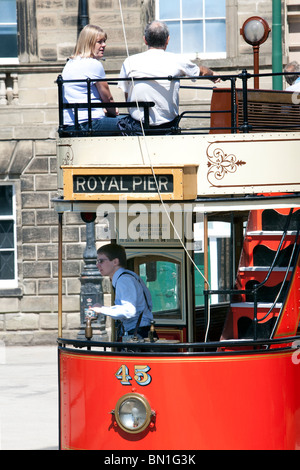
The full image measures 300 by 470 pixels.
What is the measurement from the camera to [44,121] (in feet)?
59.4

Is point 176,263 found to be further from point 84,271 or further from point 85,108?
point 84,271

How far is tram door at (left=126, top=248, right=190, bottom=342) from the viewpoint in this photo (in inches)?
336

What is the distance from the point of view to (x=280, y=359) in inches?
293

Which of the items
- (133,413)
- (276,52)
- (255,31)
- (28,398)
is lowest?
(28,398)

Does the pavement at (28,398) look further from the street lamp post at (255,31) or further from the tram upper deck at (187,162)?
the street lamp post at (255,31)

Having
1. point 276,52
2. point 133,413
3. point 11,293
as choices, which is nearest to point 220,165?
point 133,413

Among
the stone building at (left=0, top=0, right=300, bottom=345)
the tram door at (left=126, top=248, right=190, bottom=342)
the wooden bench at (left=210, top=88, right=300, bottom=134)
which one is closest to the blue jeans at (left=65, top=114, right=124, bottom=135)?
the wooden bench at (left=210, top=88, right=300, bottom=134)

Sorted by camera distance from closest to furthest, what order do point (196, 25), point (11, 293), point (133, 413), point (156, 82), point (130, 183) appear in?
point (133, 413) < point (130, 183) < point (156, 82) < point (11, 293) < point (196, 25)

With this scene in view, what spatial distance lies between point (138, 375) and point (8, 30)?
12.2 m

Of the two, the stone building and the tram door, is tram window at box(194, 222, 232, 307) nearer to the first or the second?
the tram door

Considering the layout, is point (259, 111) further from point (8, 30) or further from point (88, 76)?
point (8, 30)

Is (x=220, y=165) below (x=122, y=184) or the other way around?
the other way around

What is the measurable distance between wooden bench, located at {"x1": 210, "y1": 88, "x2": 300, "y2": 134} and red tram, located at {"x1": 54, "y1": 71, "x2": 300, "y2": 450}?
0.01 metres

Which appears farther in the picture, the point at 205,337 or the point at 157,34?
the point at 157,34
